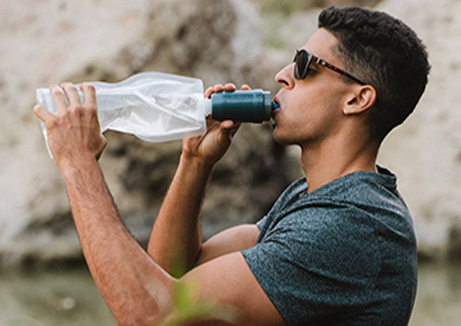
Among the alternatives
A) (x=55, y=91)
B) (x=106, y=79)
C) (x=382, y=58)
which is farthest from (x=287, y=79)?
(x=106, y=79)

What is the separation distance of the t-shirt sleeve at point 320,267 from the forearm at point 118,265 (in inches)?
11.0

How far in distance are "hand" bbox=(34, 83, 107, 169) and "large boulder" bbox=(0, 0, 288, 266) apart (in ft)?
10.1

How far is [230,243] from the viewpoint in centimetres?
263

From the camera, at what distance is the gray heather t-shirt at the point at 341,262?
1.79m

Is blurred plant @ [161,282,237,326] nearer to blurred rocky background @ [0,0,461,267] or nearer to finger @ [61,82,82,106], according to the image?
finger @ [61,82,82,106]

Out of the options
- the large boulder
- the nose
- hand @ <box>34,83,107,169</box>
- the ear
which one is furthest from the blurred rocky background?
the ear

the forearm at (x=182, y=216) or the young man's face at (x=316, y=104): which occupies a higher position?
the young man's face at (x=316, y=104)

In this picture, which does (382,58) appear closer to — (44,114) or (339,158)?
(339,158)

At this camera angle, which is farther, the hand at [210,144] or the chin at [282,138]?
the hand at [210,144]

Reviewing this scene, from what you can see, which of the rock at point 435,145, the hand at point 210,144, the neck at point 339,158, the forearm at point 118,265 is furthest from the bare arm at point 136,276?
the rock at point 435,145

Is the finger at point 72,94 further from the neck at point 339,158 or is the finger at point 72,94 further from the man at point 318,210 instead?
the neck at point 339,158

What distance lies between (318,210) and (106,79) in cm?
348

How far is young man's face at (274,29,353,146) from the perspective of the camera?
216 cm

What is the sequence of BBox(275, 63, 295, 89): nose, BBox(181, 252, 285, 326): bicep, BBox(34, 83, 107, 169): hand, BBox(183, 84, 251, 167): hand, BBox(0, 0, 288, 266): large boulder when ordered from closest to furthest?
BBox(181, 252, 285, 326): bicep, BBox(34, 83, 107, 169): hand, BBox(275, 63, 295, 89): nose, BBox(183, 84, 251, 167): hand, BBox(0, 0, 288, 266): large boulder
